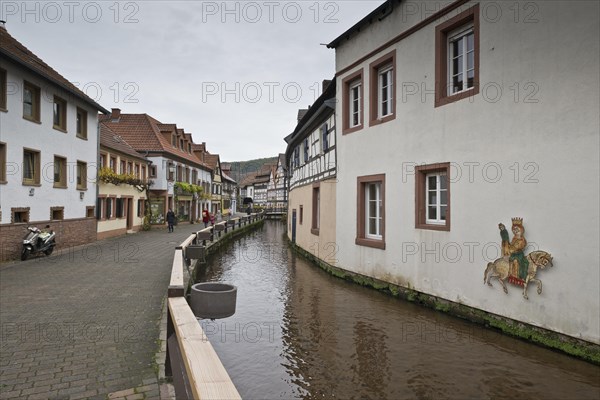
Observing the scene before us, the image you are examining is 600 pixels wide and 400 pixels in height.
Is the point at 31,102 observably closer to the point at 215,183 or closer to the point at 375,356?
the point at 375,356

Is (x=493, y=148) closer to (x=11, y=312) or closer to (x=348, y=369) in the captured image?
(x=348, y=369)

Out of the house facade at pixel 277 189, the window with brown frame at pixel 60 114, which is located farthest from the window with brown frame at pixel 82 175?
the house facade at pixel 277 189

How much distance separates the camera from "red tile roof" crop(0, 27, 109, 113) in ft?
43.9

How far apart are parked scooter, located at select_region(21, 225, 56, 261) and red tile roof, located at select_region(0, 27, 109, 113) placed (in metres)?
5.47

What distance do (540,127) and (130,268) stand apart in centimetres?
1095

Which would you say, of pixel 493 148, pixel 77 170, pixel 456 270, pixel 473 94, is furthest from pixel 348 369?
pixel 77 170

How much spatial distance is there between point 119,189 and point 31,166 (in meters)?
8.75

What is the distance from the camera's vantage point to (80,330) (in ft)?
20.5

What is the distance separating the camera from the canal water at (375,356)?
5113 millimetres

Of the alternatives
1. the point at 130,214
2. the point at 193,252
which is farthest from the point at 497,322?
the point at 130,214

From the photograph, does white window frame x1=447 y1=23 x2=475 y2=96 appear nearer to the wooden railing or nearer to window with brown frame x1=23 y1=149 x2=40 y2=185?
the wooden railing

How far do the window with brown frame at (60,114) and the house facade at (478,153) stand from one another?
12409 mm

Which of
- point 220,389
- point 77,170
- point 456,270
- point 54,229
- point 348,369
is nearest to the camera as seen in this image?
point 220,389

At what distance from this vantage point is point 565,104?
6434 mm
